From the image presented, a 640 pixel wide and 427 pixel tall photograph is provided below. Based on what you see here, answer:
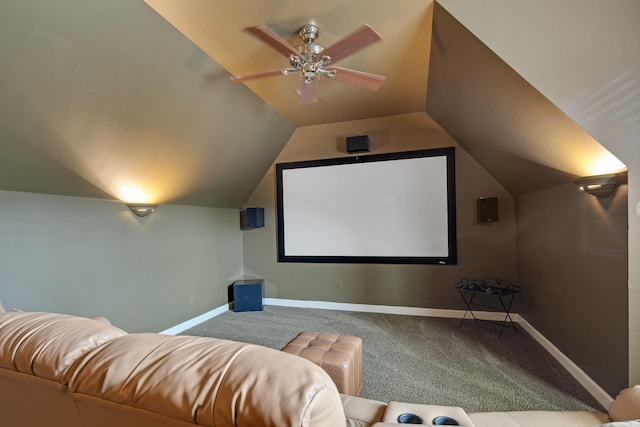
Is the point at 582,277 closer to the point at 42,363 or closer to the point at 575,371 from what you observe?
the point at 575,371

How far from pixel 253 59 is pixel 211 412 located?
8.83ft

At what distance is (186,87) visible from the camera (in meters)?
2.54

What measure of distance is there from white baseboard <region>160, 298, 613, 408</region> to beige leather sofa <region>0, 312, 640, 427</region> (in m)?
1.52

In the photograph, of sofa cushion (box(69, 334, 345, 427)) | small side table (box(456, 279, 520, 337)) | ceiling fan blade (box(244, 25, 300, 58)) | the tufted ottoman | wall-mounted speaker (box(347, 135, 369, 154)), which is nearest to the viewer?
sofa cushion (box(69, 334, 345, 427))

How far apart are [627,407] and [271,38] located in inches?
101

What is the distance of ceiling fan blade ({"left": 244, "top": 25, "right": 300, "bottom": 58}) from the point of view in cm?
178

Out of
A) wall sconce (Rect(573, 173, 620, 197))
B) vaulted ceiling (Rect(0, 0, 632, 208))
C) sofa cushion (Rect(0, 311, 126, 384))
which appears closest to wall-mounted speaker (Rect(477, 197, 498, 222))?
vaulted ceiling (Rect(0, 0, 632, 208))

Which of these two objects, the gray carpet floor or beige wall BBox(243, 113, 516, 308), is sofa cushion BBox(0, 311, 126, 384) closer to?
the gray carpet floor

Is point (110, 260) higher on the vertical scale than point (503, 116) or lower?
lower

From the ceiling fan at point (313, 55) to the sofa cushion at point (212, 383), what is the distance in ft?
5.88

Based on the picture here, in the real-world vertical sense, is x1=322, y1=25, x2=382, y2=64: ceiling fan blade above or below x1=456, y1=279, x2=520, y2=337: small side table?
above

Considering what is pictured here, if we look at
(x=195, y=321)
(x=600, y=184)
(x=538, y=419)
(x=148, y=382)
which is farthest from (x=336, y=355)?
(x=195, y=321)

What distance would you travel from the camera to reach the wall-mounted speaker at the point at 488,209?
365 centimetres

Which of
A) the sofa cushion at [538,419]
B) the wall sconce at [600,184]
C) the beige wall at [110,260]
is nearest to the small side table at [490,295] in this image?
the wall sconce at [600,184]
